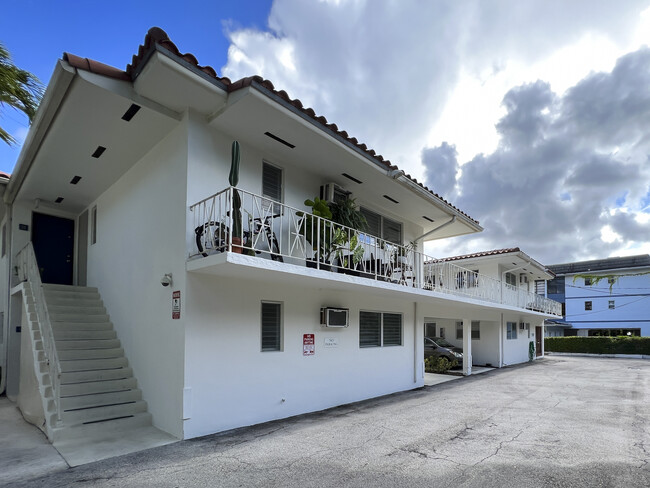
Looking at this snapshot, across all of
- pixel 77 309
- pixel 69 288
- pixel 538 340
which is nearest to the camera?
pixel 77 309

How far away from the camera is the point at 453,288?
12.7 m

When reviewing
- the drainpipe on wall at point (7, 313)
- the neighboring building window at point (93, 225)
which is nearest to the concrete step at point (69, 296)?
the neighboring building window at point (93, 225)

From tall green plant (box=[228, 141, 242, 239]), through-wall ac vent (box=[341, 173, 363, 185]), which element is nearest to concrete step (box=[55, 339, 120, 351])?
tall green plant (box=[228, 141, 242, 239])

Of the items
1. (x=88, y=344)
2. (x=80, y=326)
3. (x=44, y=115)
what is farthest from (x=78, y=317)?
(x=44, y=115)

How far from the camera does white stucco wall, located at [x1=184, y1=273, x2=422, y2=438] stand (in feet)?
22.0

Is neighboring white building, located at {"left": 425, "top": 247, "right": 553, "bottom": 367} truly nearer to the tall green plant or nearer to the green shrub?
the green shrub

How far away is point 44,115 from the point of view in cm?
686

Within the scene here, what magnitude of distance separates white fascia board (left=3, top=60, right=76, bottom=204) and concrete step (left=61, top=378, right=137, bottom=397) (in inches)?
179

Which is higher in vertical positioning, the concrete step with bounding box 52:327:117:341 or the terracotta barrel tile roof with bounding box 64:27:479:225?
the terracotta barrel tile roof with bounding box 64:27:479:225

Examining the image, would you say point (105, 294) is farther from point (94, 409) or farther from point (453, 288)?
point (453, 288)

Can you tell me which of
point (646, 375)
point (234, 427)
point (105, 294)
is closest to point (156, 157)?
point (105, 294)

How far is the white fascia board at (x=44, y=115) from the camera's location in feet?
19.5

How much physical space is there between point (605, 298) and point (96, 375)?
41.4 m

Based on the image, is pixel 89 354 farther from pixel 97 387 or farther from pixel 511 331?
pixel 511 331
